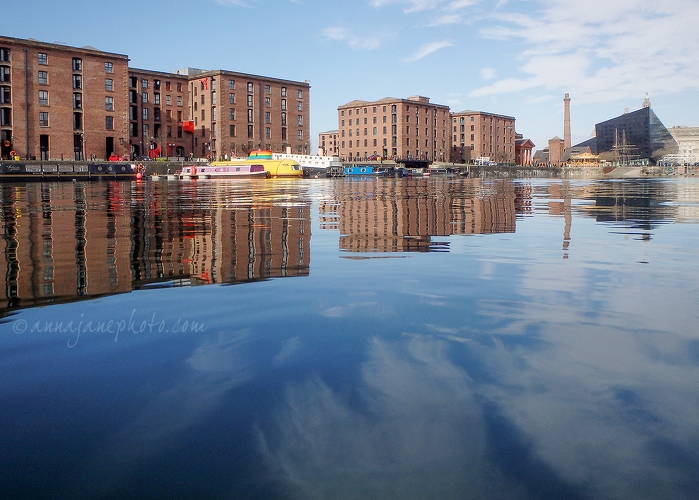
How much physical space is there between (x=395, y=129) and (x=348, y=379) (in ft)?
424

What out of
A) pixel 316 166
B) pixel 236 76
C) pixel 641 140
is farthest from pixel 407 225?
pixel 641 140

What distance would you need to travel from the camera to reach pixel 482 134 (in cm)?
14588

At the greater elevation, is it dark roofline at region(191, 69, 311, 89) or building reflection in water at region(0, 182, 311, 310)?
dark roofline at region(191, 69, 311, 89)

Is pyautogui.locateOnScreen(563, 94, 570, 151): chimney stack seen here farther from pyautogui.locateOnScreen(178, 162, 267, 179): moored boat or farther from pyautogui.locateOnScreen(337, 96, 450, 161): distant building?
pyautogui.locateOnScreen(178, 162, 267, 179): moored boat

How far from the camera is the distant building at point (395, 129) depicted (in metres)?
129

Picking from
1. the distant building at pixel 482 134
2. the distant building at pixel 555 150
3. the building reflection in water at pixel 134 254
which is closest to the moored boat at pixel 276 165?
the building reflection in water at pixel 134 254

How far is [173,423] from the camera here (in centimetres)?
246

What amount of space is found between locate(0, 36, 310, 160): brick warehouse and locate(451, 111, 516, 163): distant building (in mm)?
54481

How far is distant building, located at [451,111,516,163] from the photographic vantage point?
14550cm

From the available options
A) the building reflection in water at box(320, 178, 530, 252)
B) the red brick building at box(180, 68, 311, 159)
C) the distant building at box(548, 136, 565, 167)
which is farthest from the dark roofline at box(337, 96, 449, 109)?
the building reflection in water at box(320, 178, 530, 252)

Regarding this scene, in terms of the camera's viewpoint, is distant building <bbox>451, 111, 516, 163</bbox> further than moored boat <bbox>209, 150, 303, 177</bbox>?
Yes

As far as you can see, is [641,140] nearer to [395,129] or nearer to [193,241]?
[395,129]

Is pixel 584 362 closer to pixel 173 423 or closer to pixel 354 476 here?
pixel 354 476

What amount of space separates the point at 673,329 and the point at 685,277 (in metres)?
2.24
